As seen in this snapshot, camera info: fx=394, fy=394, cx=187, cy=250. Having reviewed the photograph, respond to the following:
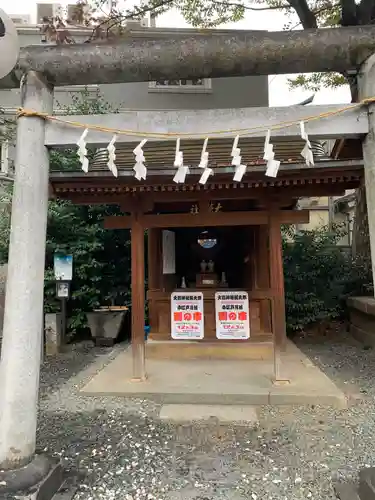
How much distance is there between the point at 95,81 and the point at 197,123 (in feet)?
3.07

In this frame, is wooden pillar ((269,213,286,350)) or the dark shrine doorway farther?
the dark shrine doorway

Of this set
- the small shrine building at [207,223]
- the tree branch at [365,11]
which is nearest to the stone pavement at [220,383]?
the small shrine building at [207,223]

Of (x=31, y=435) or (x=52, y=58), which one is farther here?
(x=52, y=58)

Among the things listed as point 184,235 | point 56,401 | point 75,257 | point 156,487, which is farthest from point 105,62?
point 75,257

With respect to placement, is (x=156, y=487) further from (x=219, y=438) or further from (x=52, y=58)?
(x=52, y=58)

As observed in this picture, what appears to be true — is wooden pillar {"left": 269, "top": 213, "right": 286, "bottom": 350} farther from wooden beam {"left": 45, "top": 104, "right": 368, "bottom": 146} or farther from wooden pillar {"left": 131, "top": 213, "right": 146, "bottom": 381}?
wooden beam {"left": 45, "top": 104, "right": 368, "bottom": 146}

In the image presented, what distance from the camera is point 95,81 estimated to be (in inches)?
130

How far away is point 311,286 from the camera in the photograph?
922 centimetres

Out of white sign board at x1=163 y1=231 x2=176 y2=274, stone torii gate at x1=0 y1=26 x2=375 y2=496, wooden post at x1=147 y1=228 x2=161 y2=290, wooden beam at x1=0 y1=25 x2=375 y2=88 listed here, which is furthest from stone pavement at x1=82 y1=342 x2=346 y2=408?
wooden beam at x1=0 y1=25 x2=375 y2=88

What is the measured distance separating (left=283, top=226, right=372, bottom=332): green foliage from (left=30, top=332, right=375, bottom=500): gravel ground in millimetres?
3479

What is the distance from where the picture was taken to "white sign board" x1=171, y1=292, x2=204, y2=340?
6652 mm

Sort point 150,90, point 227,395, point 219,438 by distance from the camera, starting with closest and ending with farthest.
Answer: point 219,438 < point 227,395 < point 150,90

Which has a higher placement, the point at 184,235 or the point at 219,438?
the point at 184,235

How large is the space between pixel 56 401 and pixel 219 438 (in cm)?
239
